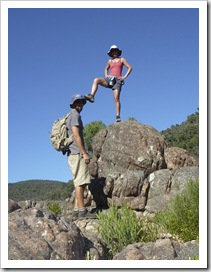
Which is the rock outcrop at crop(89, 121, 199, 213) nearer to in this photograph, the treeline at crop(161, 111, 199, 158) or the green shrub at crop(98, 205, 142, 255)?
the green shrub at crop(98, 205, 142, 255)

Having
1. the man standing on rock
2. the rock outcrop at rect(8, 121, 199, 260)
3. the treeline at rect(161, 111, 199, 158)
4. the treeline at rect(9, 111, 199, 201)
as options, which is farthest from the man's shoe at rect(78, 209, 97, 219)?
the treeline at rect(161, 111, 199, 158)

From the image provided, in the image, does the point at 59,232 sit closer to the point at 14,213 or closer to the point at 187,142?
the point at 14,213

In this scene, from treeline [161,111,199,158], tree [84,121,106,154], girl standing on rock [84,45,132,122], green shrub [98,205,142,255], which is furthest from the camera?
treeline [161,111,199,158]

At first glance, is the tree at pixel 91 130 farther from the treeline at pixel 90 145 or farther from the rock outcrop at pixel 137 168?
the rock outcrop at pixel 137 168

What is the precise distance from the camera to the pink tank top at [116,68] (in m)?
11.8

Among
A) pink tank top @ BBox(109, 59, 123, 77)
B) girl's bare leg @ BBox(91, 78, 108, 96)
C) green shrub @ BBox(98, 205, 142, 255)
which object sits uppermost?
pink tank top @ BBox(109, 59, 123, 77)

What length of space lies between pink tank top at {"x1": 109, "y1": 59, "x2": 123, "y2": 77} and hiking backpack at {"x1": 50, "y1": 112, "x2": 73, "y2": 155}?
2.27 meters

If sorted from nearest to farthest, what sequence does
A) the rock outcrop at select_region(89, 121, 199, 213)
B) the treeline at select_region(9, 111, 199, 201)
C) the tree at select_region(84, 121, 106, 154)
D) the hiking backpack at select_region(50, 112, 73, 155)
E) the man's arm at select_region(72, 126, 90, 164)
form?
the man's arm at select_region(72, 126, 90, 164)
the hiking backpack at select_region(50, 112, 73, 155)
the rock outcrop at select_region(89, 121, 199, 213)
the tree at select_region(84, 121, 106, 154)
the treeline at select_region(9, 111, 199, 201)

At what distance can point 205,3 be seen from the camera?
7.38 meters

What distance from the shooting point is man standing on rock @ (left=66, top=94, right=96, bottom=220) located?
970 cm

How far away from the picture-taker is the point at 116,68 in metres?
11.8

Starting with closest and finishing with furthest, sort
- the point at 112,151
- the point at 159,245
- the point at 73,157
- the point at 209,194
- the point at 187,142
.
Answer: the point at 209,194
the point at 159,245
the point at 73,157
the point at 112,151
the point at 187,142

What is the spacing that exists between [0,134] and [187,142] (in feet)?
90.3

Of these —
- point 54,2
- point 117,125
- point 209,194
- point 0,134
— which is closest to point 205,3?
point 54,2
